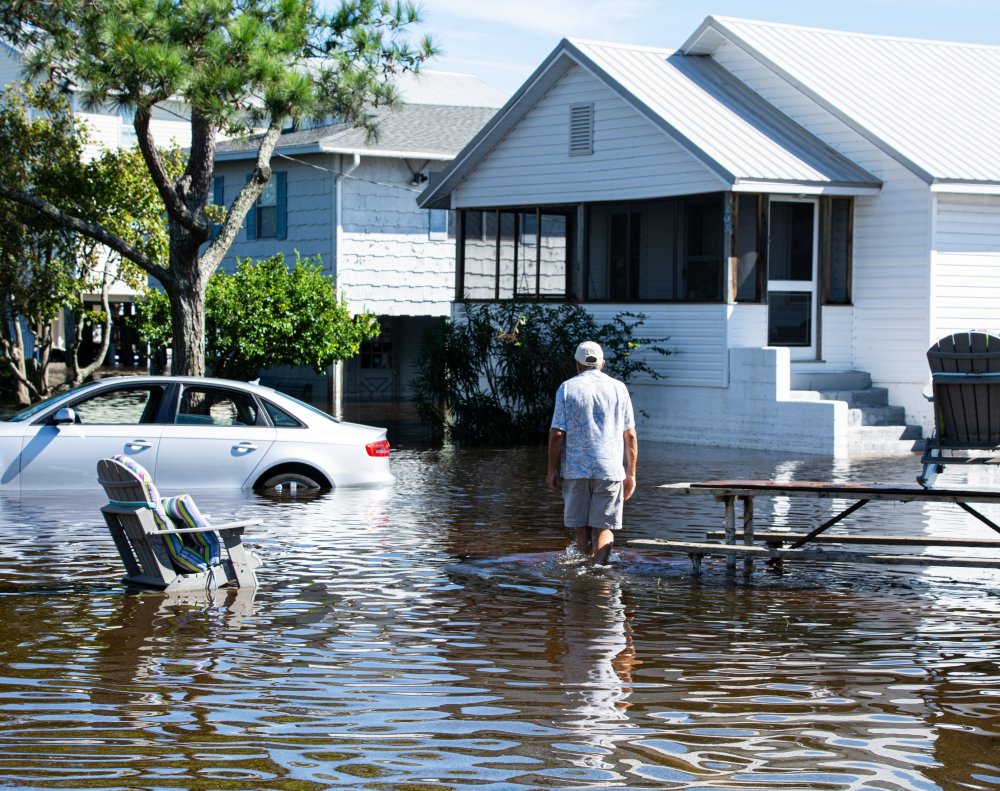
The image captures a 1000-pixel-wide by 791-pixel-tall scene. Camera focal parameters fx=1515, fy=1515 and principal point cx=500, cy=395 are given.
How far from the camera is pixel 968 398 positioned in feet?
42.5

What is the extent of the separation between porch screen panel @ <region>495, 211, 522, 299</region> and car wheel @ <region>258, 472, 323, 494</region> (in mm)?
12788

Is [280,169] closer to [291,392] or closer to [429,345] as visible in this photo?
[291,392]

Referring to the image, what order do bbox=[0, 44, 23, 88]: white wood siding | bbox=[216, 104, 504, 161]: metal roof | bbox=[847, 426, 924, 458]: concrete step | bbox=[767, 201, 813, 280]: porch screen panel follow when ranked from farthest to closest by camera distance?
bbox=[0, 44, 23, 88]: white wood siding
bbox=[216, 104, 504, 161]: metal roof
bbox=[767, 201, 813, 280]: porch screen panel
bbox=[847, 426, 924, 458]: concrete step

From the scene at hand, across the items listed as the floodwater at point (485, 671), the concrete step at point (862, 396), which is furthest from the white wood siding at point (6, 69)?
the floodwater at point (485, 671)

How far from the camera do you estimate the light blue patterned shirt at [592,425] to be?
1152 centimetres

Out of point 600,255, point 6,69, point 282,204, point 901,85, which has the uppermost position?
point 6,69

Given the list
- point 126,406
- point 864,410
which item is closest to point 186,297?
point 126,406

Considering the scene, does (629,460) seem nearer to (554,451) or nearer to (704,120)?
(554,451)

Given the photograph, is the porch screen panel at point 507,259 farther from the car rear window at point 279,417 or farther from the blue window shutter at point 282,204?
the car rear window at point 279,417

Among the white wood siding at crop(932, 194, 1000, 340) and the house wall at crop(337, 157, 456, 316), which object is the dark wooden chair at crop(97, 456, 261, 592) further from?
the house wall at crop(337, 157, 456, 316)

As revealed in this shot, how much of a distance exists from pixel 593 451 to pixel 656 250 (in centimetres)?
1461

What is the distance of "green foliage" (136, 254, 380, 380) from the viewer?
27.1 meters

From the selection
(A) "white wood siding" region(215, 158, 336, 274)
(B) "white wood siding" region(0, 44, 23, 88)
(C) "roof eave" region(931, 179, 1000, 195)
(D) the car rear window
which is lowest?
(D) the car rear window

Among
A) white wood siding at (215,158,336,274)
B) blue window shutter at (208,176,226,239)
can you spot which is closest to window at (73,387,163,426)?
white wood siding at (215,158,336,274)
